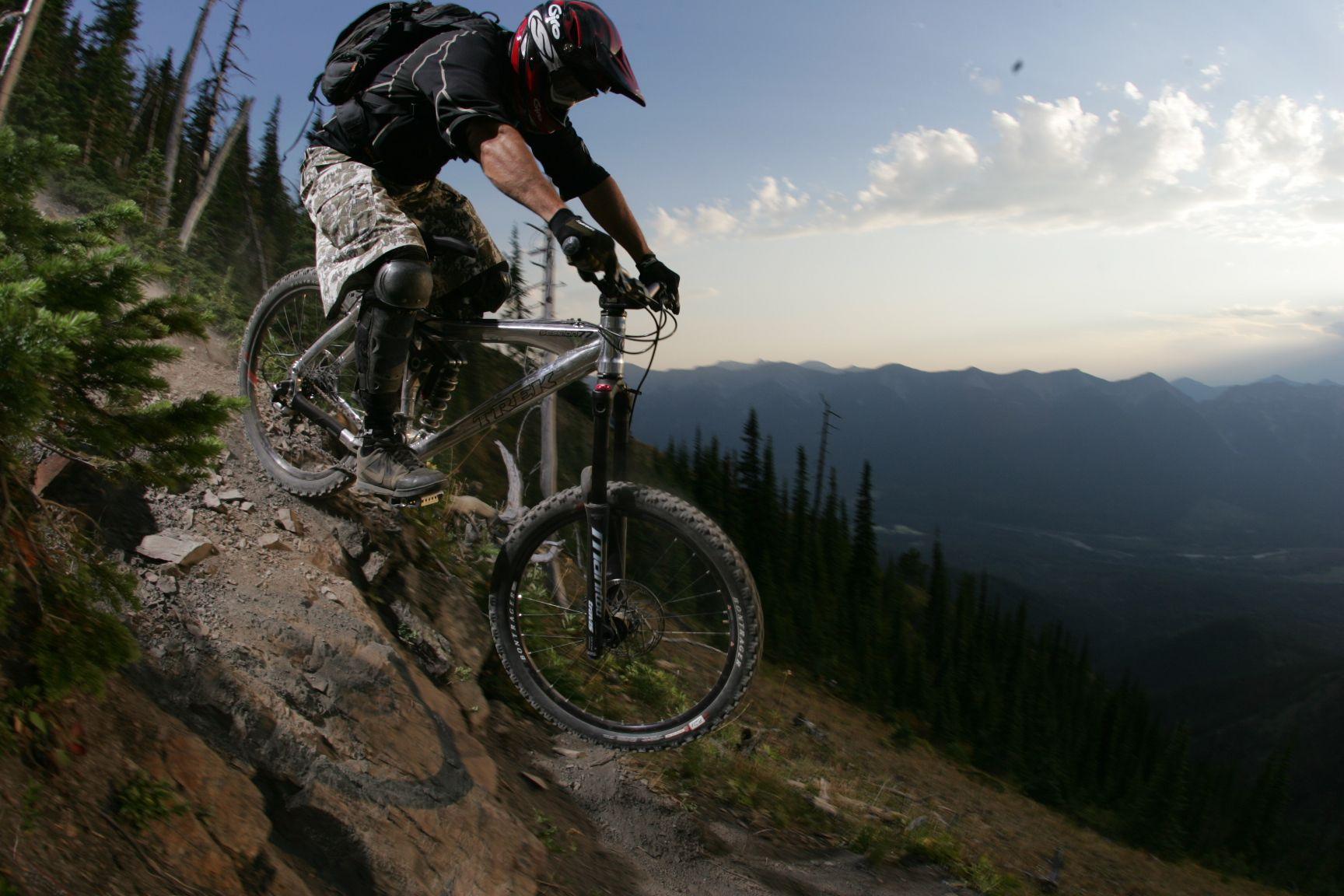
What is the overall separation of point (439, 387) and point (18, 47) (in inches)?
722

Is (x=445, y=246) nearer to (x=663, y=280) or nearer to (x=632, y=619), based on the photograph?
(x=663, y=280)

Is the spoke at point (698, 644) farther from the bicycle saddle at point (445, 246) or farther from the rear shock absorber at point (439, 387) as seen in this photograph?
the bicycle saddle at point (445, 246)

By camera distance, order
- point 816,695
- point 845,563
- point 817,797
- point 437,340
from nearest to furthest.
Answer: point 437,340 → point 817,797 → point 816,695 → point 845,563

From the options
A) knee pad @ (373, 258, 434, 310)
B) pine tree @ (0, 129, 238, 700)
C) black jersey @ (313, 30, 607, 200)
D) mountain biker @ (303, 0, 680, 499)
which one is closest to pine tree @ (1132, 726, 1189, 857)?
mountain biker @ (303, 0, 680, 499)

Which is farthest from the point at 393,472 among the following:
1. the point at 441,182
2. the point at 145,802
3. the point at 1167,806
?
the point at 1167,806

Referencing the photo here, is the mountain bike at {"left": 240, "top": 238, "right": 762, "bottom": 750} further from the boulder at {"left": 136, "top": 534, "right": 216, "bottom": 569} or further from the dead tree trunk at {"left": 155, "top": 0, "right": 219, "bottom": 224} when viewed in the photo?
the dead tree trunk at {"left": 155, "top": 0, "right": 219, "bottom": 224}

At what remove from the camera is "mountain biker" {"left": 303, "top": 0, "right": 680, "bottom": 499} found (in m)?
3.54

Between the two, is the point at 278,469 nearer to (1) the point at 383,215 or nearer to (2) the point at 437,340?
(2) the point at 437,340

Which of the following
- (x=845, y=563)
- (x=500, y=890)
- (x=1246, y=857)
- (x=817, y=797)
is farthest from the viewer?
(x=1246, y=857)

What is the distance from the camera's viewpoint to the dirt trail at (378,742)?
11.2 ft

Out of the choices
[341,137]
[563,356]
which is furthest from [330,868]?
[341,137]

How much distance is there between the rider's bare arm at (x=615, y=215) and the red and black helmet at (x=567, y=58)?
555 mm

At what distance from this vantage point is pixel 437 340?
4.93 m

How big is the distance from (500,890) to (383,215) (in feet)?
11.1
